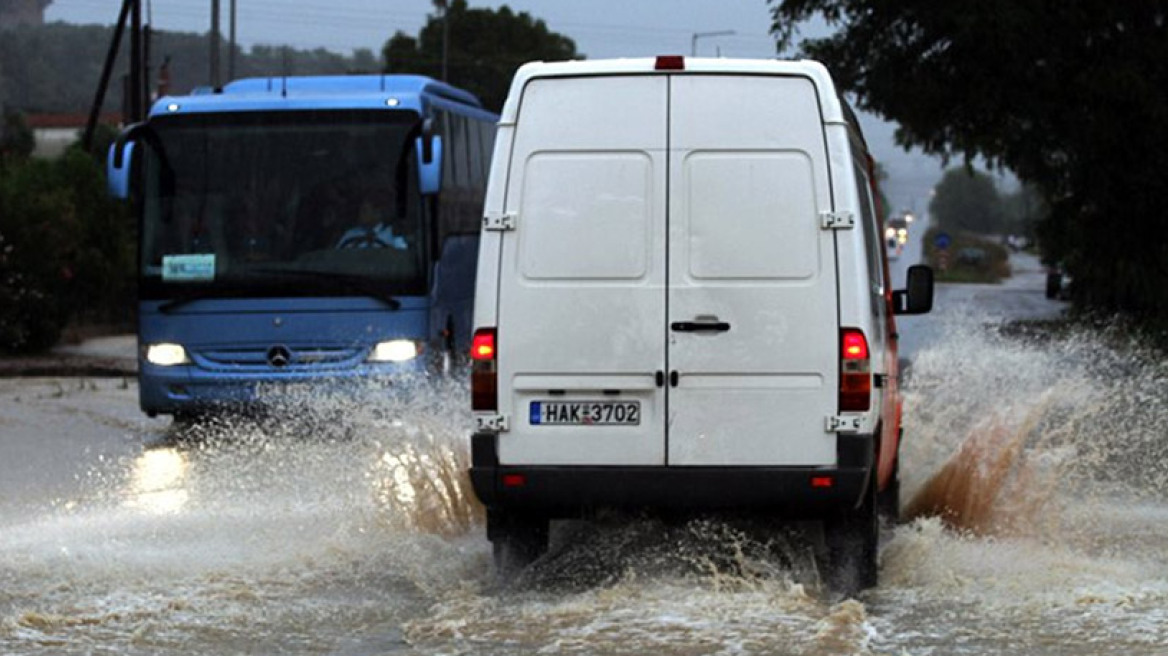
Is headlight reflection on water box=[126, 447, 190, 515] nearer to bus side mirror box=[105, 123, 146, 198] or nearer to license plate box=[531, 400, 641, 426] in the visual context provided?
bus side mirror box=[105, 123, 146, 198]

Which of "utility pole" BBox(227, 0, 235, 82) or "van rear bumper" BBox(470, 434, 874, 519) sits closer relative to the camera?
"van rear bumper" BBox(470, 434, 874, 519)

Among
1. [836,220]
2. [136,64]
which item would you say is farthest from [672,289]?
[136,64]

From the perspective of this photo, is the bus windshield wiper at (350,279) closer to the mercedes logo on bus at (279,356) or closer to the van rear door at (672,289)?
the mercedes logo on bus at (279,356)

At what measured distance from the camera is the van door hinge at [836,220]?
352 inches

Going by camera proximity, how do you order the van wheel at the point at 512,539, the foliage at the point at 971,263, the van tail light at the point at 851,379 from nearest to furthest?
the van tail light at the point at 851,379 < the van wheel at the point at 512,539 < the foliage at the point at 971,263

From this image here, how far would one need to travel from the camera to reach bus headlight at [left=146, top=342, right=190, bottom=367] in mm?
17453

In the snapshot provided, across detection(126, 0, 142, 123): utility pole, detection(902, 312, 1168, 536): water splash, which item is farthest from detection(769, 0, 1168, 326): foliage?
detection(126, 0, 142, 123): utility pole

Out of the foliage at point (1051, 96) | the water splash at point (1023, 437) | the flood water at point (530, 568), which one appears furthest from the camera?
the foliage at point (1051, 96)

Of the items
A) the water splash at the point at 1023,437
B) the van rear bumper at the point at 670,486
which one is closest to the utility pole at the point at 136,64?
the water splash at the point at 1023,437

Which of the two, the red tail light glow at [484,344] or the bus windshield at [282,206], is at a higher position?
the bus windshield at [282,206]

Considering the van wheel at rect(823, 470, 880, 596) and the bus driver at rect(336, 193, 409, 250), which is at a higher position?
the bus driver at rect(336, 193, 409, 250)

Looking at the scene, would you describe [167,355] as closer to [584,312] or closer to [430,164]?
[430,164]

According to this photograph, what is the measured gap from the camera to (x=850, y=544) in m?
9.39

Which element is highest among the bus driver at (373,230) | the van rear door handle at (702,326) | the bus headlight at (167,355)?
the bus driver at (373,230)
